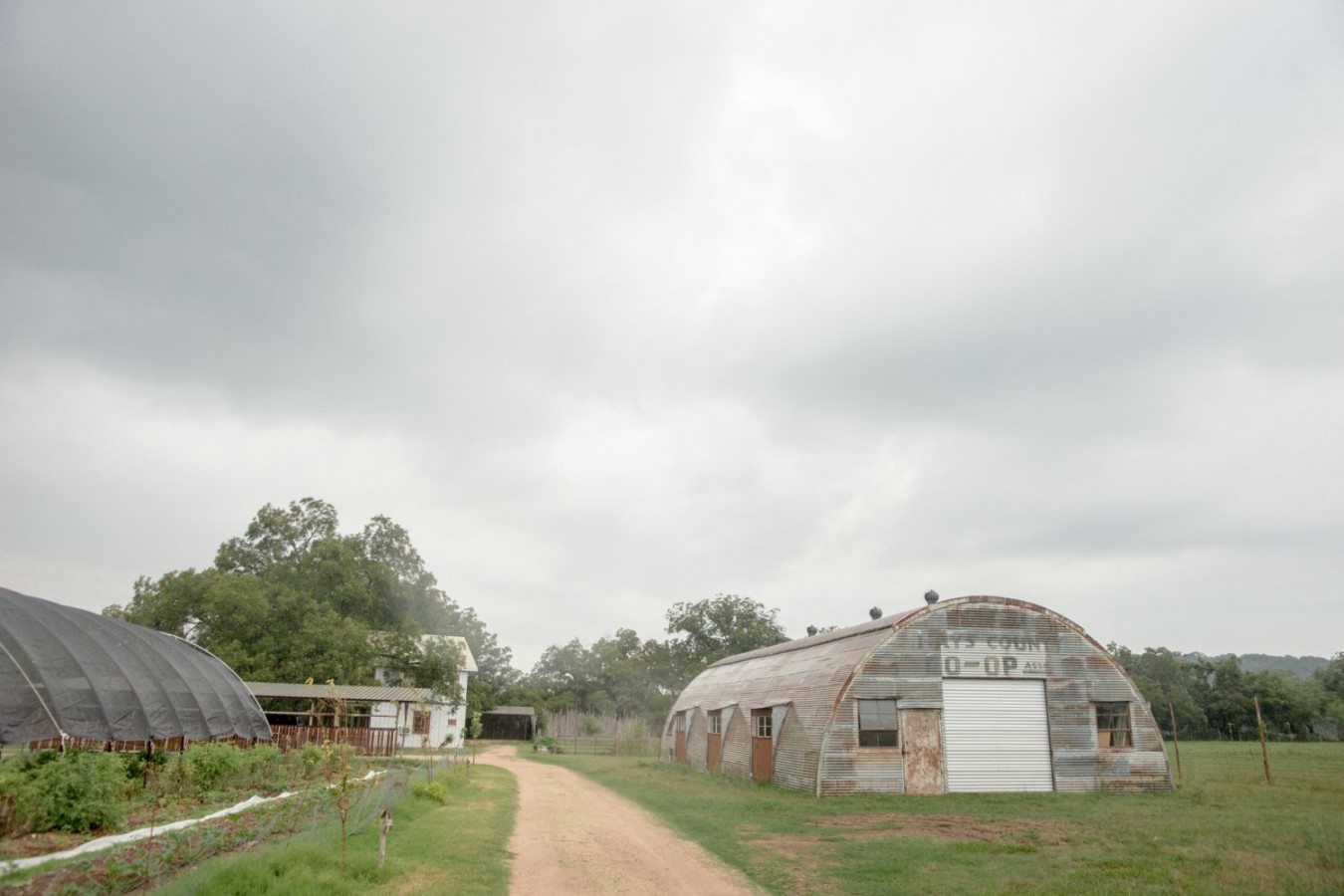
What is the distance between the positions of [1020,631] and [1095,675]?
8.91 feet

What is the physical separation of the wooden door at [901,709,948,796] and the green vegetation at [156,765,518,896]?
11801 millimetres

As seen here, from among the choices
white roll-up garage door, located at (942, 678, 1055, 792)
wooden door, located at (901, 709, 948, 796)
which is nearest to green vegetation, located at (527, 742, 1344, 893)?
wooden door, located at (901, 709, 948, 796)

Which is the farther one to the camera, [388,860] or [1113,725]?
[1113,725]

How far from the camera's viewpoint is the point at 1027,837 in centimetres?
1570

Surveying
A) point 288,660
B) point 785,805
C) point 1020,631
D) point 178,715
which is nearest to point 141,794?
point 178,715

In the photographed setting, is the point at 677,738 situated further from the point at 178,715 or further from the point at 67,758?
the point at 67,758

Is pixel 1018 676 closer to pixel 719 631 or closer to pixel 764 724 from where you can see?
pixel 764 724

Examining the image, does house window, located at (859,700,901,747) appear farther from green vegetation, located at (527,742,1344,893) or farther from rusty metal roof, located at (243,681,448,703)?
rusty metal roof, located at (243,681,448,703)

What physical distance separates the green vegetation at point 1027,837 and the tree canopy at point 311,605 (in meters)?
27.3

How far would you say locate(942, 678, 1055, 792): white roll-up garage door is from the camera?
2430 cm

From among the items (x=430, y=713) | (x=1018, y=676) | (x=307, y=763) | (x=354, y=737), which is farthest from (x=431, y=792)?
(x=430, y=713)

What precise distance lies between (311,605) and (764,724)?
31221 millimetres

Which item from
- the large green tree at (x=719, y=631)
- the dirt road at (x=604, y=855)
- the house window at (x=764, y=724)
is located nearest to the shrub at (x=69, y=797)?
the dirt road at (x=604, y=855)

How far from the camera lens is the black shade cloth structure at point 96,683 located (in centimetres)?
1466
